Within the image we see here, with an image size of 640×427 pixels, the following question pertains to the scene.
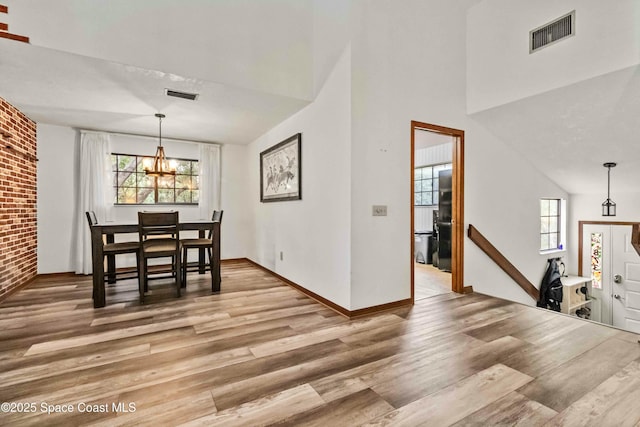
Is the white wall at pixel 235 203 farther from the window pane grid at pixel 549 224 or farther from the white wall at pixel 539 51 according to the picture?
the window pane grid at pixel 549 224

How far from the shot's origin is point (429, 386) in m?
1.83

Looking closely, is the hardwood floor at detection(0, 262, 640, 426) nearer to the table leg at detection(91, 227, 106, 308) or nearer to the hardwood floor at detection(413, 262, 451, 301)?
the table leg at detection(91, 227, 106, 308)

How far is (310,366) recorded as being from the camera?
6.73 feet

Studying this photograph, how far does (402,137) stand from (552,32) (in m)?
1.88

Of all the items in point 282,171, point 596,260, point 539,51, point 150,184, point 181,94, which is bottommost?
point 596,260

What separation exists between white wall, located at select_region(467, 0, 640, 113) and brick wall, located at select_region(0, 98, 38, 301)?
576 centimetres

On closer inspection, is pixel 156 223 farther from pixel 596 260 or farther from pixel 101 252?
pixel 596 260

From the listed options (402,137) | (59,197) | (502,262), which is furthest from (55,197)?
(502,262)

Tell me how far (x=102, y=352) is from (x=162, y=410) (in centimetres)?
101

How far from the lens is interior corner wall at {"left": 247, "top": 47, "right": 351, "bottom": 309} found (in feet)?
10.0

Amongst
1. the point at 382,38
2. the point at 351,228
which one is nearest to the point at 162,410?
the point at 351,228

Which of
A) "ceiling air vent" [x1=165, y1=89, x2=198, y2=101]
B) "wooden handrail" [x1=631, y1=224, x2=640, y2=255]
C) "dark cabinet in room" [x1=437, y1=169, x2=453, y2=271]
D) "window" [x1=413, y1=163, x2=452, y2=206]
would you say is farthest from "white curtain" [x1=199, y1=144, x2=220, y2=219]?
"wooden handrail" [x1=631, y1=224, x2=640, y2=255]

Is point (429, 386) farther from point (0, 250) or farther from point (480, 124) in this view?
point (0, 250)

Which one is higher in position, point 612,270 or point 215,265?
point 215,265
